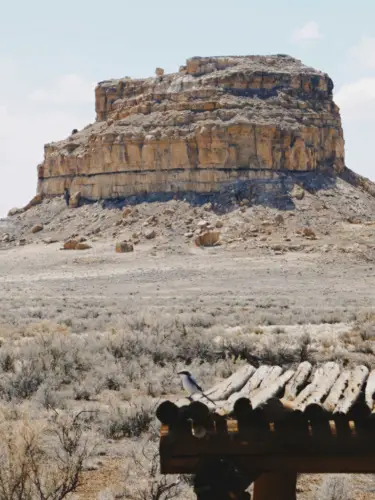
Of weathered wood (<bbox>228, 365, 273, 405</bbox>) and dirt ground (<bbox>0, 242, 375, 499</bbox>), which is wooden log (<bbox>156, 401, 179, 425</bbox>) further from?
dirt ground (<bbox>0, 242, 375, 499</bbox>)

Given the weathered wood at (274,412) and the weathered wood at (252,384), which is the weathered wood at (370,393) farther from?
the weathered wood at (252,384)

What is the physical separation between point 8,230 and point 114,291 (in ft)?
103

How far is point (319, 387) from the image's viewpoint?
4.71m

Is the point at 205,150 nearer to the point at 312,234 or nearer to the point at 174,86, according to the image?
the point at 174,86

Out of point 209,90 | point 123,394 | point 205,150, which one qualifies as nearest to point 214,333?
point 123,394

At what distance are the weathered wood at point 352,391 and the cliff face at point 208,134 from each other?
4758cm

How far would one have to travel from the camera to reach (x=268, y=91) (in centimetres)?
5788

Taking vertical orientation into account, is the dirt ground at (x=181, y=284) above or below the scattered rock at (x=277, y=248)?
below

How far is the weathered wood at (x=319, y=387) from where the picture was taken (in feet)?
14.2

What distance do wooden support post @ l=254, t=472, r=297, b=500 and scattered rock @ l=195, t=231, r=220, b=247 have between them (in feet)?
135

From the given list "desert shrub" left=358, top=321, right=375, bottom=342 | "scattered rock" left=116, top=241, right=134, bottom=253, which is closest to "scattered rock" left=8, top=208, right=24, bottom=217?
"scattered rock" left=116, top=241, right=134, bottom=253

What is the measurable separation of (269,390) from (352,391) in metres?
0.54

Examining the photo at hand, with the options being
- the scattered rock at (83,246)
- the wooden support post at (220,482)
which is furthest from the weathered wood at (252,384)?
the scattered rock at (83,246)

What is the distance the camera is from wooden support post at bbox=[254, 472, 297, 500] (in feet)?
14.1
